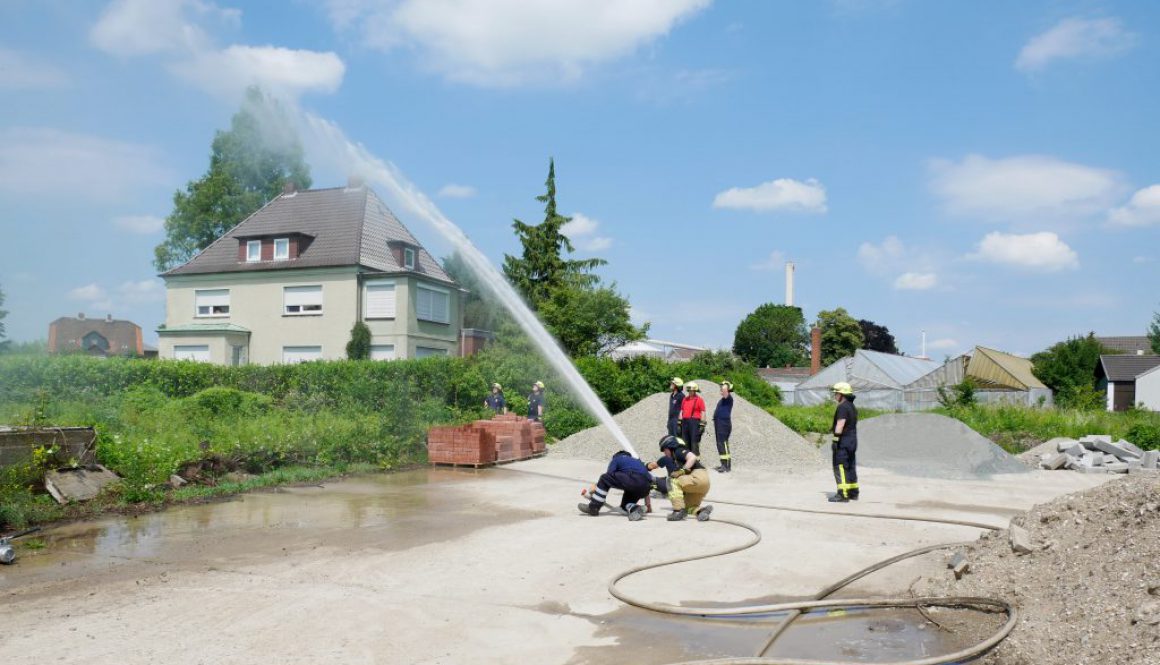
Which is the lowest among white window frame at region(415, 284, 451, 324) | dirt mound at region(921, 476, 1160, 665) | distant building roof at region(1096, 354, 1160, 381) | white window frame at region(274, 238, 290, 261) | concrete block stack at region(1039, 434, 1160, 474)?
concrete block stack at region(1039, 434, 1160, 474)

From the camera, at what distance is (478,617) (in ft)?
20.3

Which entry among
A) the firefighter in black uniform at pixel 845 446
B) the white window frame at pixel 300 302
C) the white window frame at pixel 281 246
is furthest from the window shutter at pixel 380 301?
the firefighter in black uniform at pixel 845 446

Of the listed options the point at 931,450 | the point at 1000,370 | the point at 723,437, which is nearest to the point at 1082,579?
the point at 723,437

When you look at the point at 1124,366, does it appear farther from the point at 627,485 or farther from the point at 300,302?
the point at 627,485

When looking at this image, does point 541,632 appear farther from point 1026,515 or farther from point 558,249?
point 558,249

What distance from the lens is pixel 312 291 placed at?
35.5 meters

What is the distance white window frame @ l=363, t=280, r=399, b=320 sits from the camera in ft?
113

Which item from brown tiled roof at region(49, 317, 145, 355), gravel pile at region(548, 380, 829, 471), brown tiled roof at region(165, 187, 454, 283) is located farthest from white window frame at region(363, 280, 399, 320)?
brown tiled roof at region(49, 317, 145, 355)

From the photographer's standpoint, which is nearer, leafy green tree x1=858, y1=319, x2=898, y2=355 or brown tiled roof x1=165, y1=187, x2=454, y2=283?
brown tiled roof x1=165, y1=187, x2=454, y2=283

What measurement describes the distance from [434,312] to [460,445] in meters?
20.2

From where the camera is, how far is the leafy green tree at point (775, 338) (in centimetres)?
7775

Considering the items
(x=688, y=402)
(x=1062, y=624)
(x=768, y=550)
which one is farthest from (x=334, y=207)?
(x=1062, y=624)

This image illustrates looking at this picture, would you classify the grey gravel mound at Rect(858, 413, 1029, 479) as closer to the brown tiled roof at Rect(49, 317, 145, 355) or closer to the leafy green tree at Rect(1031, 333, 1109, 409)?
the leafy green tree at Rect(1031, 333, 1109, 409)

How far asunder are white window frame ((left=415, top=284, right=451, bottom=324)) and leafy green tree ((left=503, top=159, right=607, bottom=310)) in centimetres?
794
